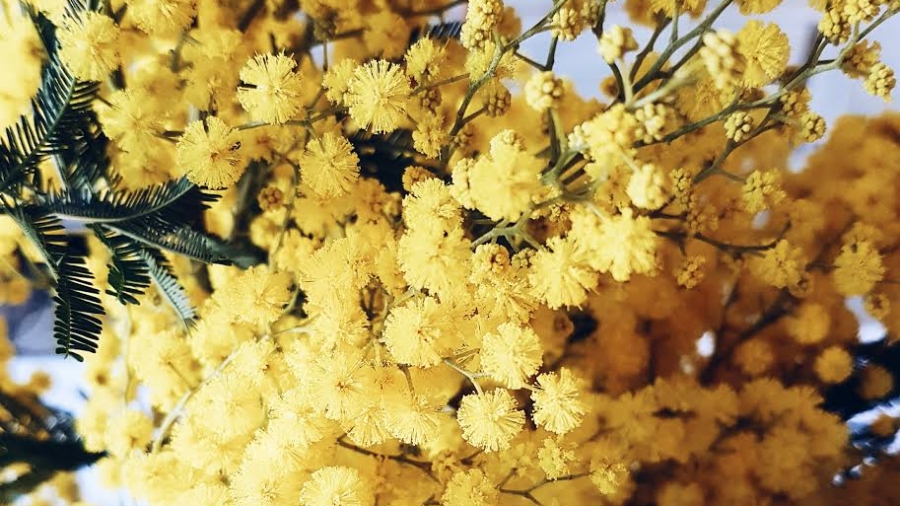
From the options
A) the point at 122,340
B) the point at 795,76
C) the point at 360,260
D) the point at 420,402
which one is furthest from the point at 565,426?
the point at 122,340

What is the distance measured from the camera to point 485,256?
53 cm

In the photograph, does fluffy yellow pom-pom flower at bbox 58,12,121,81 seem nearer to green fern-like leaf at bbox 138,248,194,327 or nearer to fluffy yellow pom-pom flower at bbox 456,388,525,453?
green fern-like leaf at bbox 138,248,194,327

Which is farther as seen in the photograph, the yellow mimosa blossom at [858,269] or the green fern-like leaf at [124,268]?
Result: the yellow mimosa blossom at [858,269]

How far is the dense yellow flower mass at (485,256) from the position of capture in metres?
0.54

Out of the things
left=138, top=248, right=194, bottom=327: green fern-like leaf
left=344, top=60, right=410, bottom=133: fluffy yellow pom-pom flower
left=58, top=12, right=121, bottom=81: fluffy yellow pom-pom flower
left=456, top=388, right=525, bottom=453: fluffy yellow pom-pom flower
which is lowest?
left=456, top=388, right=525, bottom=453: fluffy yellow pom-pom flower

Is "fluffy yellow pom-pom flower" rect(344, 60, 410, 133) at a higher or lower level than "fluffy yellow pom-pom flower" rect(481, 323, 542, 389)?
higher

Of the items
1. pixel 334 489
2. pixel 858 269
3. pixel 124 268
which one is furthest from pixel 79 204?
pixel 858 269

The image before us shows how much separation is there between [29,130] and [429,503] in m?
0.53

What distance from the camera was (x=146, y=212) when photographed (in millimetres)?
679

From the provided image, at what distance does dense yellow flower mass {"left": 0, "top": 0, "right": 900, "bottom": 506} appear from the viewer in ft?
1.77

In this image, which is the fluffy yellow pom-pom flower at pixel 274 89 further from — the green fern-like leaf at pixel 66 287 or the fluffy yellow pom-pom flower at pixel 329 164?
the green fern-like leaf at pixel 66 287

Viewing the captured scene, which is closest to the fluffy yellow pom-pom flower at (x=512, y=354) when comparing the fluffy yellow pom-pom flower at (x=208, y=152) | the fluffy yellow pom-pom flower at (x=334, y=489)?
the fluffy yellow pom-pom flower at (x=334, y=489)

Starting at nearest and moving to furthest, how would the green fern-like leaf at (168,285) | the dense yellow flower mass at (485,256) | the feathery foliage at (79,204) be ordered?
the dense yellow flower mass at (485,256) < the feathery foliage at (79,204) < the green fern-like leaf at (168,285)

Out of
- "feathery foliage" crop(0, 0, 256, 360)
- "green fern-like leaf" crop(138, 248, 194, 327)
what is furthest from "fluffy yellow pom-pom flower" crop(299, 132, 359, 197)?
"green fern-like leaf" crop(138, 248, 194, 327)
